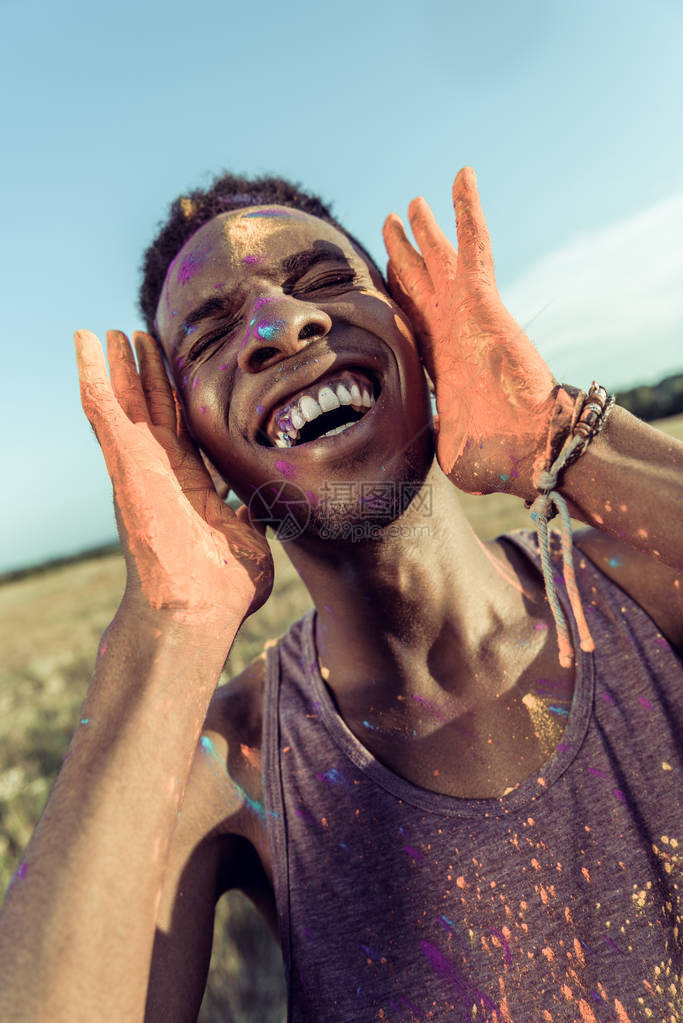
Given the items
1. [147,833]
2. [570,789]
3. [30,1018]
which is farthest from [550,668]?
[30,1018]

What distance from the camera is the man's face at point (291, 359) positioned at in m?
1.99

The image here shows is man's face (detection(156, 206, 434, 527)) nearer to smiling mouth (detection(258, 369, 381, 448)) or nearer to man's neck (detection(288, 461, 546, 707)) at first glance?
smiling mouth (detection(258, 369, 381, 448))

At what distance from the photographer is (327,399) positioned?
204 centimetres

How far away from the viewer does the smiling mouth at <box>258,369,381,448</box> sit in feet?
6.72

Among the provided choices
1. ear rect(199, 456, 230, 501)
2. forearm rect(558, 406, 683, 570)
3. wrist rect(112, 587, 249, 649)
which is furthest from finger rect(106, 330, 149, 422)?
forearm rect(558, 406, 683, 570)

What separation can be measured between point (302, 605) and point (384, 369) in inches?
312

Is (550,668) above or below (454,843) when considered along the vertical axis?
above

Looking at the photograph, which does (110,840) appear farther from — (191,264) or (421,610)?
(191,264)

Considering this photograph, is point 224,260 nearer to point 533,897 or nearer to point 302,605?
point 533,897

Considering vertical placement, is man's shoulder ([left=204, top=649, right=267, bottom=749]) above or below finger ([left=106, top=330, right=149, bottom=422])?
below

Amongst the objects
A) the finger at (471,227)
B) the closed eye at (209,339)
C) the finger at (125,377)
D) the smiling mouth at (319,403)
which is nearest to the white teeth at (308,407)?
the smiling mouth at (319,403)

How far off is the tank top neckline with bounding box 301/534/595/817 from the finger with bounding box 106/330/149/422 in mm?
1241

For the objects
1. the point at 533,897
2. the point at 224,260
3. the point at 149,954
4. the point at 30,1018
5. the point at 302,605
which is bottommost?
the point at 302,605

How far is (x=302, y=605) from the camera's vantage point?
966 cm
